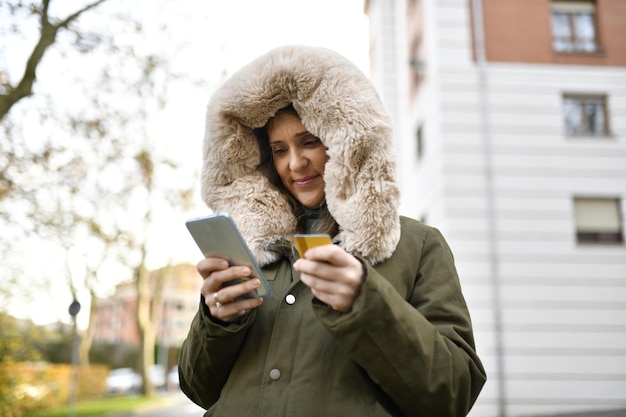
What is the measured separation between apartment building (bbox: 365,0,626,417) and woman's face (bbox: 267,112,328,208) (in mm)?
10875

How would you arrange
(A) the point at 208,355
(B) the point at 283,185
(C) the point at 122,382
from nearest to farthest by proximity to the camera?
(A) the point at 208,355
(B) the point at 283,185
(C) the point at 122,382

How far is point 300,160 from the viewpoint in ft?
6.26

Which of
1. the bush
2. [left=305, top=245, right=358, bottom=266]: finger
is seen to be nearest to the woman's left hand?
[left=305, top=245, right=358, bottom=266]: finger

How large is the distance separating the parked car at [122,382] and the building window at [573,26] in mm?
29820

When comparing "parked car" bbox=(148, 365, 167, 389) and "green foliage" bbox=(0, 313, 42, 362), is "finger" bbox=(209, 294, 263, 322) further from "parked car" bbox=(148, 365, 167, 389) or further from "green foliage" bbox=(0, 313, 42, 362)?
"parked car" bbox=(148, 365, 167, 389)

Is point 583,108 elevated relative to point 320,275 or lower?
elevated

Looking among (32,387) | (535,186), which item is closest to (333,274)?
(535,186)

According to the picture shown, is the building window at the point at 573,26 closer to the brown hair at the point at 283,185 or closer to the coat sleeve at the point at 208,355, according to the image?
the brown hair at the point at 283,185

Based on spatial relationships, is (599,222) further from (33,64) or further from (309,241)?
(309,241)

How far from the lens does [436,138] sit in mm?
13180

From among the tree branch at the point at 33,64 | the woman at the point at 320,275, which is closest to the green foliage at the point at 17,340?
the tree branch at the point at 33,64

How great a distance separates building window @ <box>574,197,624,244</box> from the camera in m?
12.6

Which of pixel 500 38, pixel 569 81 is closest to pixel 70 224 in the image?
pixel 500 38

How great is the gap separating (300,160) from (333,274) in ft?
2.19
